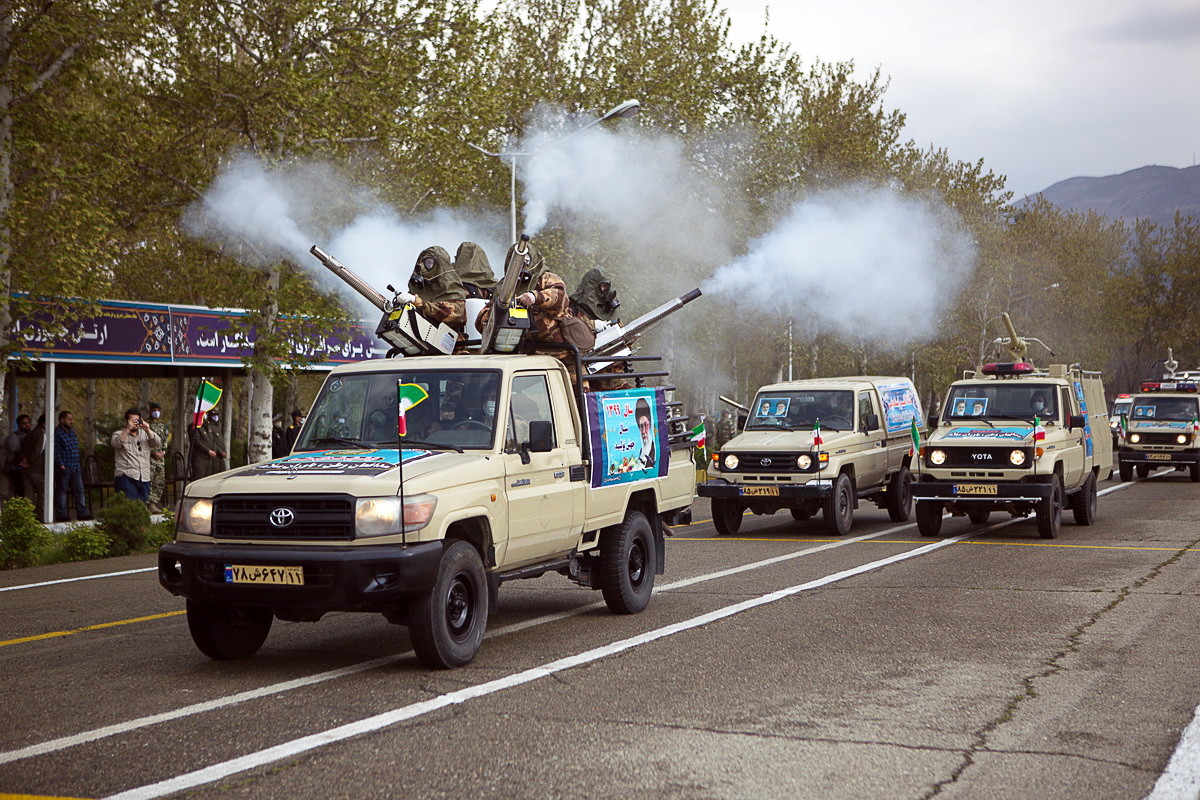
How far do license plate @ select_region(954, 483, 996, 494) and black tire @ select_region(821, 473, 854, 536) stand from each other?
1.47 meters

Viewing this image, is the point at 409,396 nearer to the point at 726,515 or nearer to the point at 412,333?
the point at 412,333

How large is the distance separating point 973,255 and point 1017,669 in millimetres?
52625

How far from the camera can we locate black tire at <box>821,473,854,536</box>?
679 inches

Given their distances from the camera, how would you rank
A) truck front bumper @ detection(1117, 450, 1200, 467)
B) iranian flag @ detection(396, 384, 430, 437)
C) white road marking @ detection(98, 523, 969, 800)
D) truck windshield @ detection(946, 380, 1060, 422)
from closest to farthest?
white road marking @ detection(98, 523, 969, 800) < iranian flag @ detection(396, 384, 430, 437) < truck windshield @ detection(946, 380, 1060, 422) < truck front bumper @ detection(1117, 450, 1200, 467)

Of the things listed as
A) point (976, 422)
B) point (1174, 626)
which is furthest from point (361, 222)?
point (1174, 626)

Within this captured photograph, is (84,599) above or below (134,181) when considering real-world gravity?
below

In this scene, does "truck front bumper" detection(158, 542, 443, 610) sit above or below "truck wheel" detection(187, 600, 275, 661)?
above

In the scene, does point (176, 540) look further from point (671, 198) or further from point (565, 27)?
point (565, 27)

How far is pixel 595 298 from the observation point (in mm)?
12188

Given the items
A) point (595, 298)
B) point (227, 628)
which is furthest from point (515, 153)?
point (227, 628)

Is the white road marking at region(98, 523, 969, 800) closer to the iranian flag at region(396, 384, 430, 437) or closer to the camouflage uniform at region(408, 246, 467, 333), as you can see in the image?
the iranian flag at region(396, 384, 430, 437)

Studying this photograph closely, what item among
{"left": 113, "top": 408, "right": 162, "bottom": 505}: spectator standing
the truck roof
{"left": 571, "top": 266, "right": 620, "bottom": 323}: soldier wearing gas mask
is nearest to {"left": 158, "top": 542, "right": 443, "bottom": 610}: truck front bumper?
{"left": 571, "top": 266, "right": 620, "bottom": 323}: soldier wearing gas mask

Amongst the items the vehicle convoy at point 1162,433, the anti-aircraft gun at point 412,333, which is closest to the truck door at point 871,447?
the anti-aircraft gun at point 412,333

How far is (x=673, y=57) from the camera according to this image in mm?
39938
